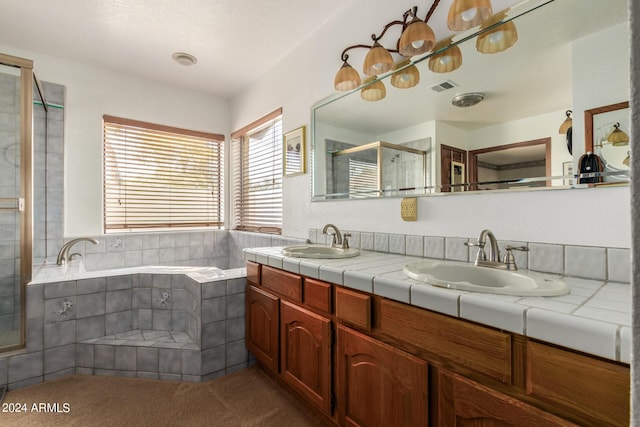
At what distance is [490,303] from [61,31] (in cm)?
317

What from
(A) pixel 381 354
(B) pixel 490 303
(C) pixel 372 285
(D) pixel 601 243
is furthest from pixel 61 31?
(D) pixel 601 243

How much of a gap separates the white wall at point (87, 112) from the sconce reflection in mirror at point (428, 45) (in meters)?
2.25

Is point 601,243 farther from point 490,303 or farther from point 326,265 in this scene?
point 326,265

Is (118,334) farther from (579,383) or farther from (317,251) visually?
(579,383)

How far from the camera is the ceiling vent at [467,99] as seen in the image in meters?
1.40

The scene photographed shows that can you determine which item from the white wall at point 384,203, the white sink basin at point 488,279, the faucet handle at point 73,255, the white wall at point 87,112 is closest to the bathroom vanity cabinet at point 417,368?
the white sink basin at point 488,279

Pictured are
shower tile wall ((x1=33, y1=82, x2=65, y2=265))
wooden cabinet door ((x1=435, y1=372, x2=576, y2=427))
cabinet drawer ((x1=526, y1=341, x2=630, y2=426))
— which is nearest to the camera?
cabinet drawer ((x1=526, y1=341, x2=630, y2=426))

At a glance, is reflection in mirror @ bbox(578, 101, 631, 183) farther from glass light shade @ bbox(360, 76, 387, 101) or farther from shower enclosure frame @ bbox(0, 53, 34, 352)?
shower enclosure frame @ bbox(0, 53, 34, 352)

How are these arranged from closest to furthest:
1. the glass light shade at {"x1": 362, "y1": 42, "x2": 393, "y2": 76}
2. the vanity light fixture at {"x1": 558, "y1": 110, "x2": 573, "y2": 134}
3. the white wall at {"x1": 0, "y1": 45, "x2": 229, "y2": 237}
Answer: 1. the vanity light fixture at {"x1": 558, "y1": 110, "x2": 573, "y2": 134}
2. the glass light shade at {"x1": 362, "y1": 42, "x2": 393, "y2": 76}
3. the white wall at {"x1": 0, "y1": 45, "x2": 229, "y2": 237}

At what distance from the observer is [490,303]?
823 millimetres

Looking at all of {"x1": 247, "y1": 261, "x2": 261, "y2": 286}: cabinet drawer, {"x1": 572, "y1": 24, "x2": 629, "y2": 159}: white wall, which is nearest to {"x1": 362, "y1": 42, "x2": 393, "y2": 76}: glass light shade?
{"x1": 572, "y1": 24, "x2": 629, "y2": 159}: white wall

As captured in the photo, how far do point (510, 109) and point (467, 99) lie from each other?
199 millimetres

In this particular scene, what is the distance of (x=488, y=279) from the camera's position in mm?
1229

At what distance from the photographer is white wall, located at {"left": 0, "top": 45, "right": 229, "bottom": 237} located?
2.70 m
